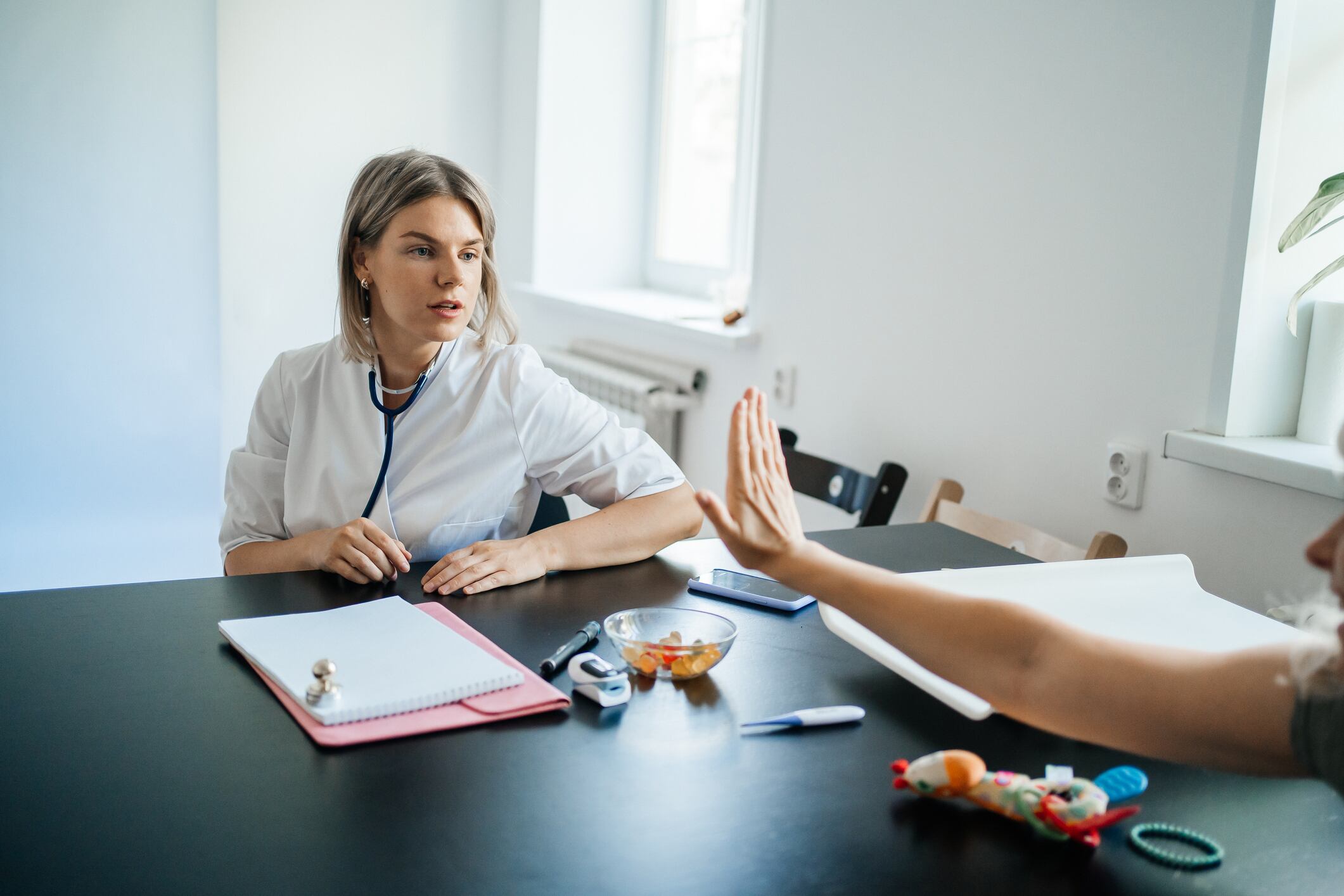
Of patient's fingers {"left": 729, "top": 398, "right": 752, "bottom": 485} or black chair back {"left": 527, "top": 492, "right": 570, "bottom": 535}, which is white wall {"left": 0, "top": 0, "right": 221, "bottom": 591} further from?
patient's fingers {"left": 729, "top": 398, "right": 752, "bottom": 485}

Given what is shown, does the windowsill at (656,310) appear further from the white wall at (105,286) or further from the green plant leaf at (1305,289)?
the green plant leaf at (1305,289)

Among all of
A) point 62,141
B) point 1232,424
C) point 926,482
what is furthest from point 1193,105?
point 62,141

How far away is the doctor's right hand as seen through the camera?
1.40 metres

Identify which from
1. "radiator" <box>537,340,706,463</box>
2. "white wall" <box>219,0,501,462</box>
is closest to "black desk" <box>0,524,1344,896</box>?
"radiator" <box>537,340,706,463</box>

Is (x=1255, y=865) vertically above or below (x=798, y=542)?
below

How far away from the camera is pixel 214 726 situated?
100cm

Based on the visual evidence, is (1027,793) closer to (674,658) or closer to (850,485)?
(674,658)

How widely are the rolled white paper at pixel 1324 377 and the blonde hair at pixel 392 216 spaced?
1337mm

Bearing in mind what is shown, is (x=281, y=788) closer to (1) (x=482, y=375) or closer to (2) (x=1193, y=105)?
(1) (x=482, y=375)

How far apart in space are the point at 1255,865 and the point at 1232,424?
44.5 inches

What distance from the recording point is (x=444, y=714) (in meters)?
1.03

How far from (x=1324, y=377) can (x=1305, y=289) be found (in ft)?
0.79

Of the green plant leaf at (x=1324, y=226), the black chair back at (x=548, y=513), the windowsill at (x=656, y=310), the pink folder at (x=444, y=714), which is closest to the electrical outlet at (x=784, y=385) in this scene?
the windowsill at (x=656, y=310)

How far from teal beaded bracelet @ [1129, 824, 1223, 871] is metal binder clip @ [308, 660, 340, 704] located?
70cm
